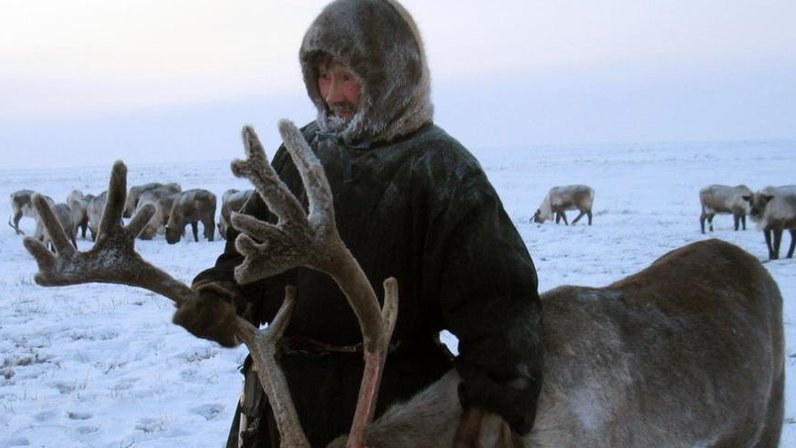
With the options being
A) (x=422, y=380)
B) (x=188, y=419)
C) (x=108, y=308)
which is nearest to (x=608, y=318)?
(x=422, y=380)

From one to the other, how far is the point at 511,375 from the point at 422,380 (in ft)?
1.25

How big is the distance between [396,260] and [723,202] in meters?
16.6

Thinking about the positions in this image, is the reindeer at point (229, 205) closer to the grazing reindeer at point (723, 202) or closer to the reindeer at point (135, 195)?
the reindeer at point (135, 195)

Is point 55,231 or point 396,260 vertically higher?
point 55,231

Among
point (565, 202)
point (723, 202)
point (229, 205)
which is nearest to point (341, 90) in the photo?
point (229, 205)

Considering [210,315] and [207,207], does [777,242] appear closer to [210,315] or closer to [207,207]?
[207,207]

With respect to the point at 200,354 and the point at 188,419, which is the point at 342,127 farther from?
the point at 200,354

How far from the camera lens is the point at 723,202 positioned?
1739cm

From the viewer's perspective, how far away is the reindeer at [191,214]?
17.9m

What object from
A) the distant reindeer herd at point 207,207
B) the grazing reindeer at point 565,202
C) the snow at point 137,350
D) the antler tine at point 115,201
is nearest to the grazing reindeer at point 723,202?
the distant reindeer herd at point 207,207

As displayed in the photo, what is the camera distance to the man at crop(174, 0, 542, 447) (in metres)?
2.04

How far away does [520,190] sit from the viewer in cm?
3036

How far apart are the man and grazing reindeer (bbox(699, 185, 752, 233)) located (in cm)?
1566

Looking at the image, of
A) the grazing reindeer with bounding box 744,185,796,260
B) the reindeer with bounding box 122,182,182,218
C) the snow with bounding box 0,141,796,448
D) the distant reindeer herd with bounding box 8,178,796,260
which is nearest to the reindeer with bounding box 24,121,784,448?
the snow with bounding box 0,141,796,448
